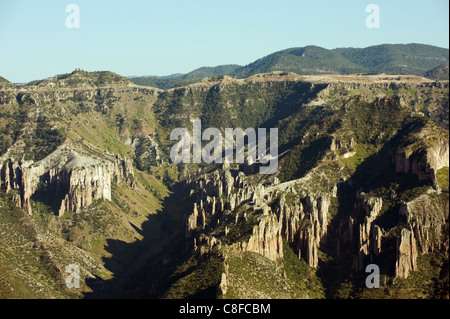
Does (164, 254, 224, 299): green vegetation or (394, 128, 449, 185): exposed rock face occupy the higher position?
(394, 128, 449, 185): exposed rock face

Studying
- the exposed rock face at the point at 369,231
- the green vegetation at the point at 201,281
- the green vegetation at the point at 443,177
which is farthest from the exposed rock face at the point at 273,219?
the green vegetation at the point at 443,177

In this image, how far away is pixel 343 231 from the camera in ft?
535

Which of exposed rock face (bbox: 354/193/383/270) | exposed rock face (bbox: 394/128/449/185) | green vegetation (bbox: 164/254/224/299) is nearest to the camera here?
green vegetation (bbox: 164/254/224/299)

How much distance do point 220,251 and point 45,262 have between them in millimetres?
62477

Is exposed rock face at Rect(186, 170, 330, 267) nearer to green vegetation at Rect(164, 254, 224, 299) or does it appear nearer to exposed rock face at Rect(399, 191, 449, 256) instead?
green vegetation at Rect(164, 254, 224, 299)

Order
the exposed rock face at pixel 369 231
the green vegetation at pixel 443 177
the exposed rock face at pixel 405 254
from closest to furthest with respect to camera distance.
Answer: the exposed rock face at pixel 405 254 < the exposed rock face at pixel 369 231 < the green vegetation at pixel 443 177

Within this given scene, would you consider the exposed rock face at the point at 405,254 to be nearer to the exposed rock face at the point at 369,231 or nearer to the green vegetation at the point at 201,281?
the exposed rock face at the point at 369,231

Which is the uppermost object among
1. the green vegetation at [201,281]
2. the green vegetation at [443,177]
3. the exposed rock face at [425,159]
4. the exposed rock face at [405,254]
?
the exposed rock face at [425,159]

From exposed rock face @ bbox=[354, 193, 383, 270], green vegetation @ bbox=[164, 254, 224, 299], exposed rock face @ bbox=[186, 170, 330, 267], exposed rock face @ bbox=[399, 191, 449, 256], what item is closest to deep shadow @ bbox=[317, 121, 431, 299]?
exposed rock face @ bbox=[354, 193, 383, 270]

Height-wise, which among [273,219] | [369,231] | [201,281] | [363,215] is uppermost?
[273,219]

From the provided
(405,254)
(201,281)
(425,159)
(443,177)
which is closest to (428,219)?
(405,254)

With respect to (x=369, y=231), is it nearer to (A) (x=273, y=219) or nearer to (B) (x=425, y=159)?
(A) (x=273, y=219)
